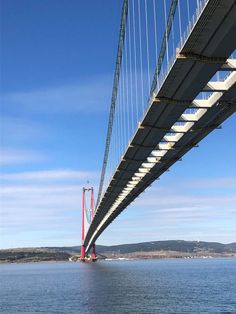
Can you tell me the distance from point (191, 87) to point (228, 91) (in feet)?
8.56

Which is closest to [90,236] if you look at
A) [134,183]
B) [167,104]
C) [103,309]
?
[134,183]

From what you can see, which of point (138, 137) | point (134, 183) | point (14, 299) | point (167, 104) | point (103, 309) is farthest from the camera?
point (134, 183)

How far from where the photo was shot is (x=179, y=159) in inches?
1718

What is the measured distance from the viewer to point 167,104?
1096 inches

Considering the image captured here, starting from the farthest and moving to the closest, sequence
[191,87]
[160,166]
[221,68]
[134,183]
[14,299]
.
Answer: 1. [134,183]
2. [14,299]
3. [160,166]
4. [191,87]
5. [221,68]

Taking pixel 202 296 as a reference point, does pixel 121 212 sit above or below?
above

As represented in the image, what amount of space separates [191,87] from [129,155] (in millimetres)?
17168

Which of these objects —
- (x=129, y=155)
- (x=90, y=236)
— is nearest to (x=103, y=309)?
(x=129, y=155)

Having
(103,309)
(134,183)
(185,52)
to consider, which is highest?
(134,183)

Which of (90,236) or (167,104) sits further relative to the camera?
(90,236)

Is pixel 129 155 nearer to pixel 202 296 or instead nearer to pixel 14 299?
pixel 202 296

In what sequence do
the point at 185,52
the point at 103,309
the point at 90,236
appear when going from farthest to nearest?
the point at 90,236 < the point at 103,309 < the point at 185,52

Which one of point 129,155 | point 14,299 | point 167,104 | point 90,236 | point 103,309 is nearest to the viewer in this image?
point 167,104

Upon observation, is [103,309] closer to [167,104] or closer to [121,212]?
[167,104]
